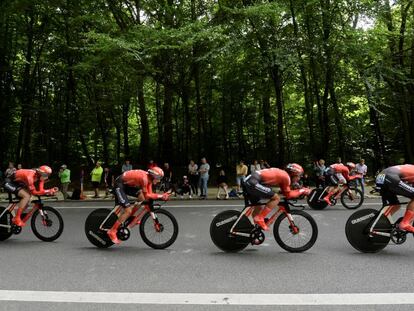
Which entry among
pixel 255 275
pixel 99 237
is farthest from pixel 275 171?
pixel 99 237

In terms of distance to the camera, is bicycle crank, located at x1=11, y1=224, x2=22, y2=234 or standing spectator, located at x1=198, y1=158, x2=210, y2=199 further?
standing spectator, located at x1=198, y1=158, x2=210, y2=199

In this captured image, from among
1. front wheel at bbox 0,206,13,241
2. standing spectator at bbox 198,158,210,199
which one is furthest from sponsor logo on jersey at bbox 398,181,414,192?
standing spectator at bbox 198,158,210,199

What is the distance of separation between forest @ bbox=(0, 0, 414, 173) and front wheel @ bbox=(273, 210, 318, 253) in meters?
10.2

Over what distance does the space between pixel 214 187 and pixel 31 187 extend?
15.4m

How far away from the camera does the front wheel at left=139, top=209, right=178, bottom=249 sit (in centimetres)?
820

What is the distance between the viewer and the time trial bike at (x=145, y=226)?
323 inches

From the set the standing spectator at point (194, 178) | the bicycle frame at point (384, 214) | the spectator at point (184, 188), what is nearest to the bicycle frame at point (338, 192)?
the bicycle frame at point (384, 214)

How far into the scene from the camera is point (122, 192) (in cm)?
827

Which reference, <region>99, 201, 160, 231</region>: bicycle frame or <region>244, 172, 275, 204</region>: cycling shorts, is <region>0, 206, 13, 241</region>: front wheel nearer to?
<region>99, 201, 160, 231</region>: bicycle frame

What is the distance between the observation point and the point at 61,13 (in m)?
25.1

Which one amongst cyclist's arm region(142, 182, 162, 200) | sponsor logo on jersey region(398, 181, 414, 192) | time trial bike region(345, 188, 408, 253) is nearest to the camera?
sponsor logo on jersey region(398, 181, 414, 192)

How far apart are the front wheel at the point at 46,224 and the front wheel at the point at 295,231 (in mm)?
4570

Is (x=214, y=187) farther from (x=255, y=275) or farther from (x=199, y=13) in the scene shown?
(x=255, y=275)

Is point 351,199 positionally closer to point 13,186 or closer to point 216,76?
point 13,186
